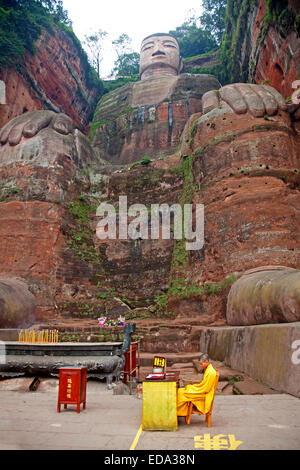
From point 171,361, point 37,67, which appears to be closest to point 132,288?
point 171,361

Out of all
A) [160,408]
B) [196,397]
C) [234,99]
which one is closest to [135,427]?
[160,408]

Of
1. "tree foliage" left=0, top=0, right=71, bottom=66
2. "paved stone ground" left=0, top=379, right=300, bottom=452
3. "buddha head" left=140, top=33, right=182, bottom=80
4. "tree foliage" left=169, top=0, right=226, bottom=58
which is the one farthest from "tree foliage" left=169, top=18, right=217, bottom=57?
"paved stone ground" left=0, top=379, right=300, bottom=452

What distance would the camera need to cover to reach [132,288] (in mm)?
15055

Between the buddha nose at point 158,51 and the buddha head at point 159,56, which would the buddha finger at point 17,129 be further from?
the buddha nose at point 158,51

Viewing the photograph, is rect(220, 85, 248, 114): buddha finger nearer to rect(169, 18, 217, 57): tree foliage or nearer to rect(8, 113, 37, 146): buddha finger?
rect(8, 113, 37, 146): buddha finger

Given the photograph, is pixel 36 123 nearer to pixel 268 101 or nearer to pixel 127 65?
pixel 268 101

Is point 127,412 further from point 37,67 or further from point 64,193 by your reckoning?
point 37,67

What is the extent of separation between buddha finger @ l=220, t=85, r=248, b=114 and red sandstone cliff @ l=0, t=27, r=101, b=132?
11.7 meters

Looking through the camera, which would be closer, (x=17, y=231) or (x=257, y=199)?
(x=257, y=199)

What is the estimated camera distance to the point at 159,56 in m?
30.7

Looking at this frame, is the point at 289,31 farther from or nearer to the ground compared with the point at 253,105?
farther from the ground

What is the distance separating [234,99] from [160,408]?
13.3 metres

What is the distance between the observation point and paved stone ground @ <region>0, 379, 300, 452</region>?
2773mm
